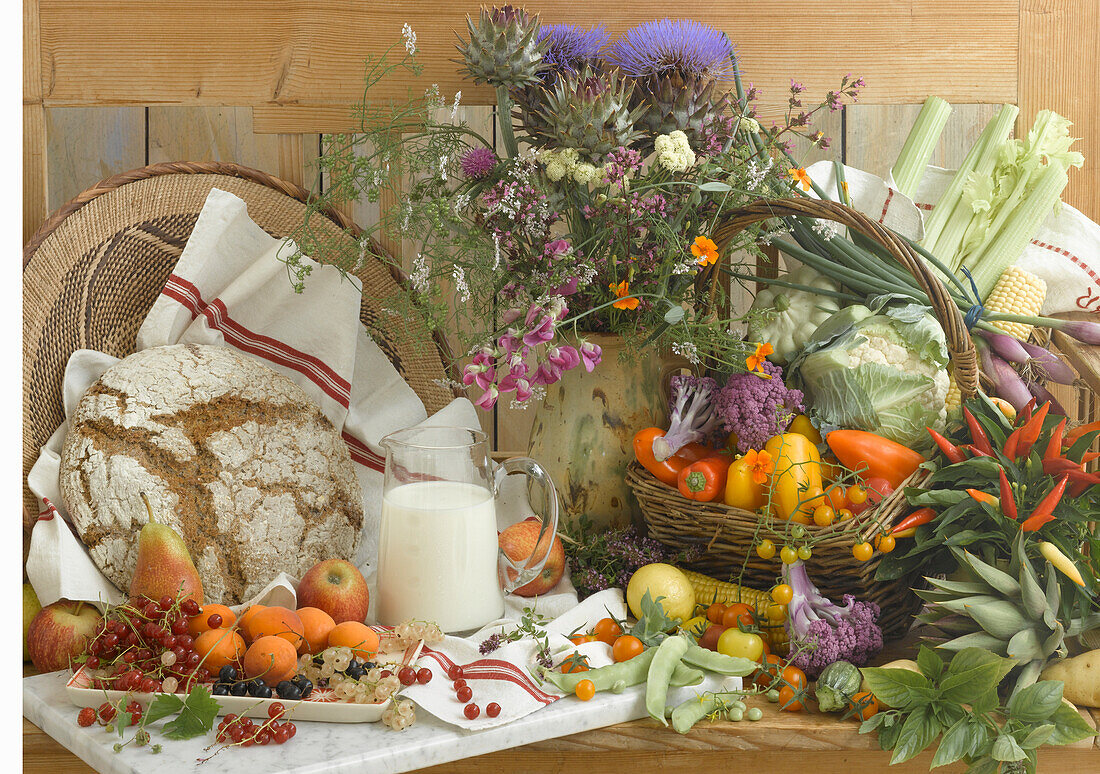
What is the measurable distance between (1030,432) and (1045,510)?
0.32ft

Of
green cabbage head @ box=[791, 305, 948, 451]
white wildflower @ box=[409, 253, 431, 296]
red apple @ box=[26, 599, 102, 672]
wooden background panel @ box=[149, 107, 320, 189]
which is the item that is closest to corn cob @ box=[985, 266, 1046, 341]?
green cabbage head @ box=[791, 305, 948, 451]

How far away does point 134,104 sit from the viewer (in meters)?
1.28

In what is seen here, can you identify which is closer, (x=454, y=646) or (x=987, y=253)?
(x=454, y=646)

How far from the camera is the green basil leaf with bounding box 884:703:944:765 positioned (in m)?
0.72

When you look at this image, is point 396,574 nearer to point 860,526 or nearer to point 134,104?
point 860,526

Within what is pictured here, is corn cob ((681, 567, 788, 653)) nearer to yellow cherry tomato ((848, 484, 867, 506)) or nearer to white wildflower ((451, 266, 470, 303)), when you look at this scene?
yellow cherry tomato ((848, 484, 867, 506))

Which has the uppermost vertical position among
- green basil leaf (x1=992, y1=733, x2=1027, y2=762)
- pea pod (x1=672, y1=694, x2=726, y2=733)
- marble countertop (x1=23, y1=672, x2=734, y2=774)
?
green basil leaf (x1=992, y1=733, x2=1027, y2=762)

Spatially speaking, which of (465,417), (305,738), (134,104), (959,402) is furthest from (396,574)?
(134,104)

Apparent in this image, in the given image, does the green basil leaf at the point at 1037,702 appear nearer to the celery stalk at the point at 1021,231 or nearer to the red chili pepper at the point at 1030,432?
the red chili pepper at the point at 1030,432

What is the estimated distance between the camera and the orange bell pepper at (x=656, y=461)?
3.27ft

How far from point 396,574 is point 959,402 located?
2.35 ft

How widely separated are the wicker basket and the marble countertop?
201 millimetres

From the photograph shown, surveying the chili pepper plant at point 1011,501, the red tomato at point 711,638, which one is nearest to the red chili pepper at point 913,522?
the chili pepper plant at point 1011,501

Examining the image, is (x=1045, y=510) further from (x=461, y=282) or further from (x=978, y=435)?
(x=461, y=282)
